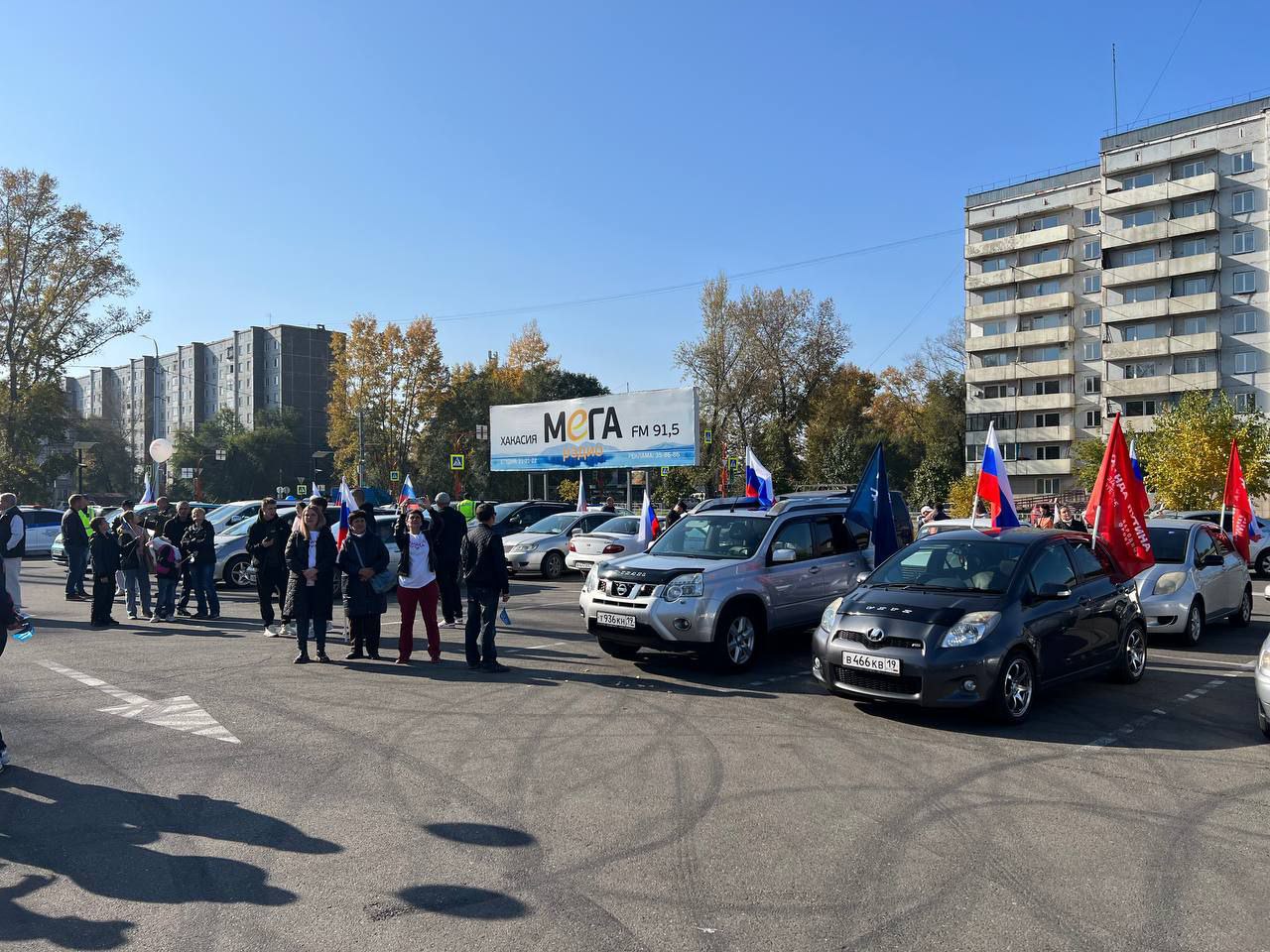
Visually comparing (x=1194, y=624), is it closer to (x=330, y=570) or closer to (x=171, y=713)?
(x=330, y=570)

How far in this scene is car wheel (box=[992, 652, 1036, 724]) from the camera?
7.40 m

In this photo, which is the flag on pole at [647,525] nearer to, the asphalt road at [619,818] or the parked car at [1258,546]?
the asphalt road at [619,818]

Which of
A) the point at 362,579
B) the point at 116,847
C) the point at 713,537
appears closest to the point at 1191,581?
the point at 713,537

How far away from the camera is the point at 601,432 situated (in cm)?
3425

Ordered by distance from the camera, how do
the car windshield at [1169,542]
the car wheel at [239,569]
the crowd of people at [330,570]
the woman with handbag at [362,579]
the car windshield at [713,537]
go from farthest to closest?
the car wheel at [239,569], the car windshield at [1169,542], the woman with handbag at [362,579], the car windshield at [713,537], the crowd of people at [330,570]

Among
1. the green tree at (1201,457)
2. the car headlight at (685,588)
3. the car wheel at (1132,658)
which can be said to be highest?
the green tree at (1201,457)

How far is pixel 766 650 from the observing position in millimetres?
11430

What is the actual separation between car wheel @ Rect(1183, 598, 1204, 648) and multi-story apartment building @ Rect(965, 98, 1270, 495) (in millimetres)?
55098

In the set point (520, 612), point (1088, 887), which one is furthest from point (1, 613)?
point (520, 612)

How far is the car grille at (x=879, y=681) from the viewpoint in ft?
24.3

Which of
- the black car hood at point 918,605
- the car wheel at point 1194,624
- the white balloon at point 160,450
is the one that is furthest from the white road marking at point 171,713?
the white balloon at point 160,450

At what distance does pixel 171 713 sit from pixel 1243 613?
1355 cm

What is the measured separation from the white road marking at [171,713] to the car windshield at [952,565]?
578 cm

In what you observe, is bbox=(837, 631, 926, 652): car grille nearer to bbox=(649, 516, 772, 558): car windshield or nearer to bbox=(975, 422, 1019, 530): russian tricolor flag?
bbox=(649, 516, 772, 558): car windshield
